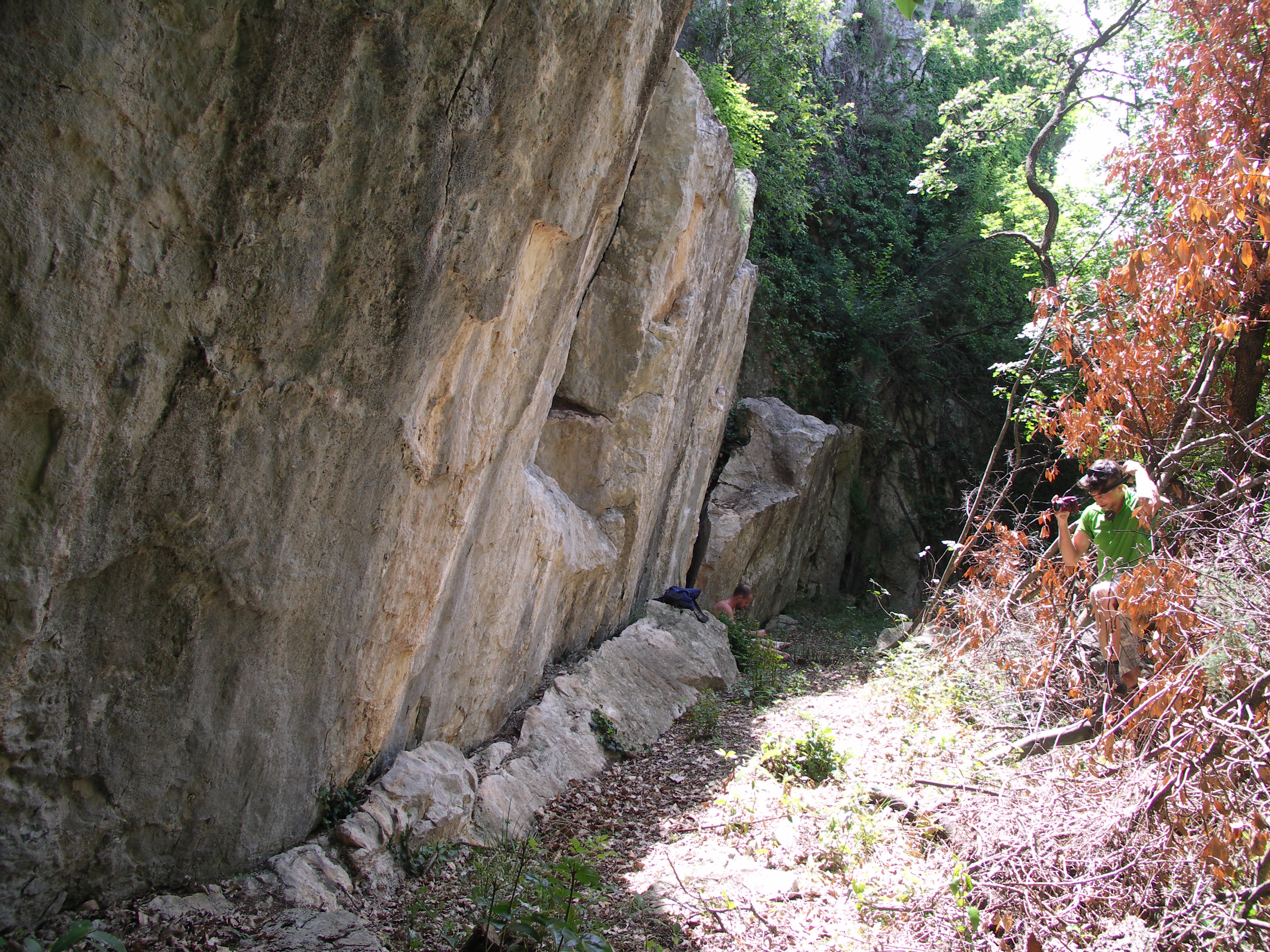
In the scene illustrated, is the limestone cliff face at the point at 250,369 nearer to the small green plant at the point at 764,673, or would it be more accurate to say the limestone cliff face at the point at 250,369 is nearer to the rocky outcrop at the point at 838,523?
the small green plant at the point at 764,673

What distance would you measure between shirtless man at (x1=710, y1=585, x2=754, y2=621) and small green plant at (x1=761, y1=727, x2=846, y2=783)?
575 cm

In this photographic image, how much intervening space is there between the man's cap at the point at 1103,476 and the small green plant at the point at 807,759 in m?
2.42

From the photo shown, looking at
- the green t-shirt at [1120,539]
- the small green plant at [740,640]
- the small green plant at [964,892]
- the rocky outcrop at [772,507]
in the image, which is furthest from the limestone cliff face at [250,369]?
the rocky outcrop at [772,507]

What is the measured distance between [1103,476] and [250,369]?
434 cm

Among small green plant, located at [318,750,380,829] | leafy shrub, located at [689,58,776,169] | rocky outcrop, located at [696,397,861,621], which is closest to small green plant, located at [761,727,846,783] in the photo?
small green plant, located at [318,750,380,829]

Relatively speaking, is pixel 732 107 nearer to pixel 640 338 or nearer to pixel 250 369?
pixel 640 338

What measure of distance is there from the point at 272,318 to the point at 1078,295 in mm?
8863

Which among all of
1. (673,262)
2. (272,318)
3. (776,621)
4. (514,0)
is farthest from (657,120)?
(776,621)

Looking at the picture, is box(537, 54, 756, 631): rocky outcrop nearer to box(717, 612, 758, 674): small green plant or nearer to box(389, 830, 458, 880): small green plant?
box(717, 612, 758, 674): small green plant

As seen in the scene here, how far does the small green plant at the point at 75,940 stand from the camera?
2.18 m

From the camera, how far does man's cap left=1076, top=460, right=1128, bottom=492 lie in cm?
445

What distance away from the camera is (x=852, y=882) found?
377cm

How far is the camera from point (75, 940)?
2303mm

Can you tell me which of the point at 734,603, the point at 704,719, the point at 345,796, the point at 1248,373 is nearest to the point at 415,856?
the point at 345,796
